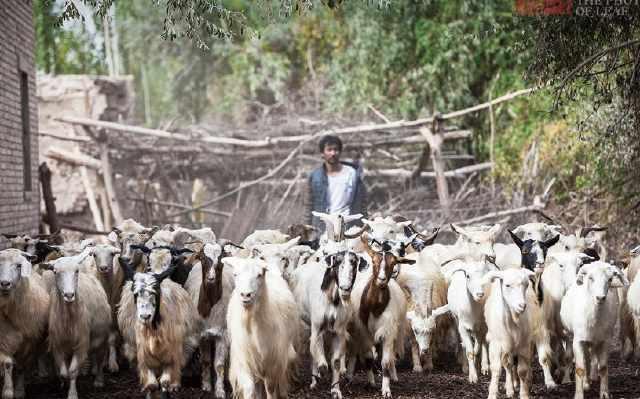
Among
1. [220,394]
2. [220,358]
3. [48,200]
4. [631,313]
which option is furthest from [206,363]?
[48,200]

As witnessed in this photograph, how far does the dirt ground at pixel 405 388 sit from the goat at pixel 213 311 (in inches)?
11.0

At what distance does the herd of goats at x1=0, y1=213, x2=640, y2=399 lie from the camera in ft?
25.5

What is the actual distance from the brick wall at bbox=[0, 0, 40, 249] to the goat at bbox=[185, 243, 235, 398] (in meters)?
3.65

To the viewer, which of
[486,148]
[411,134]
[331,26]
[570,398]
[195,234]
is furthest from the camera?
[331,26]

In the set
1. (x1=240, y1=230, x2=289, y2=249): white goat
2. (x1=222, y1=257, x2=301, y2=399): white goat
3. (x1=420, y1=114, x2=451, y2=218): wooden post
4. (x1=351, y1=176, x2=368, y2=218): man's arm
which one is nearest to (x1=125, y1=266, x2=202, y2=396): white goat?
(x1=222, y1=257, x2=301, y2=399): white goat

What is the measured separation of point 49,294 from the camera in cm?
896

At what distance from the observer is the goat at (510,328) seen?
772cm

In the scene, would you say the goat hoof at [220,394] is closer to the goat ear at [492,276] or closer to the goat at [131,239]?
the goat at [131,239]

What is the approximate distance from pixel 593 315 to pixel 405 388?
200 cm

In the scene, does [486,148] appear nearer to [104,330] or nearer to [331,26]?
[331,26]

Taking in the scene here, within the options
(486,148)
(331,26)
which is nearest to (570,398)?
(486,148)

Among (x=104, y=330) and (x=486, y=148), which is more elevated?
(x=486, y=148)

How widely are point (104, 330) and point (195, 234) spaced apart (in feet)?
7.40

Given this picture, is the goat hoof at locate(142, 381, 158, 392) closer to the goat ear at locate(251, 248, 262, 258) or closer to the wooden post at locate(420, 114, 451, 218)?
the goat ear at locate(251, 248, 262, 258)
